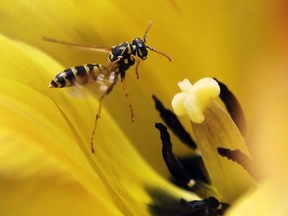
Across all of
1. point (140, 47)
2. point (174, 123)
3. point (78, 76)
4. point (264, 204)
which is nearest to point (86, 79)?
point (78, 76)

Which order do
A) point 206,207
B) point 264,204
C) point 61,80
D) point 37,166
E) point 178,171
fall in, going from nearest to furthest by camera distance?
point 264,204, point 37,166, point 61,80, point 206,207, point 178,171

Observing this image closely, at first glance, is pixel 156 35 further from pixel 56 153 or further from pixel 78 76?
pixel 56 153

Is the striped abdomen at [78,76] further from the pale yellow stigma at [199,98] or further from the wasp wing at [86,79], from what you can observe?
the pale yellow stigma at [199,98]

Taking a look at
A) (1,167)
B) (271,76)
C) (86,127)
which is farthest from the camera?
(271,76)

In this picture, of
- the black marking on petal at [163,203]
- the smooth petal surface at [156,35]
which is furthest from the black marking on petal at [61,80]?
the black marking on petal at [163,203]

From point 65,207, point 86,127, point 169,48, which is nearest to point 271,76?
point 169,48

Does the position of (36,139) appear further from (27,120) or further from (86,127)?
(86,127)
